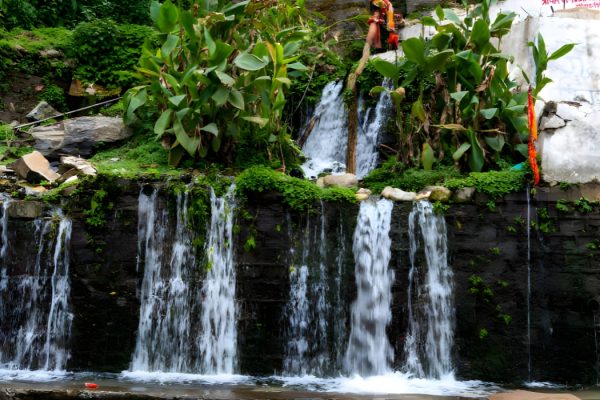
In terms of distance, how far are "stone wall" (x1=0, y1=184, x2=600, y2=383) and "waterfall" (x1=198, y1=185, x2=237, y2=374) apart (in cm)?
11

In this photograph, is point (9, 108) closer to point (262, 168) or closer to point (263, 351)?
point (262, 168)

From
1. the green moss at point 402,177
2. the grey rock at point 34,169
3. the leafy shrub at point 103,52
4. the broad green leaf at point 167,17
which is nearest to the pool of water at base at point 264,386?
the green moss at point 402,177

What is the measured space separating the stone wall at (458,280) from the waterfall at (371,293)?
3.5 inches

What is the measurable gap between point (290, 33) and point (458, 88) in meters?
2.31

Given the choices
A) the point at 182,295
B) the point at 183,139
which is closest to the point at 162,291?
the point at 182,295

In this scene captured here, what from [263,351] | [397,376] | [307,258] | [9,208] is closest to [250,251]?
[307,258]

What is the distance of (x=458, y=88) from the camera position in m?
7.50

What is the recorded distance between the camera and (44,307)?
6.42 meters

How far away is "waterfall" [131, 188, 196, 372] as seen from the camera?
6.29m

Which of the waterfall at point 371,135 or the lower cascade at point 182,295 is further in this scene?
the waterfall at point 371,135

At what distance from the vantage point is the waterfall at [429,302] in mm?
6246

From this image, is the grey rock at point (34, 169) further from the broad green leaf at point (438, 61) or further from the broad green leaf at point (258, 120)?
the broad green leaf at point (438, 61)

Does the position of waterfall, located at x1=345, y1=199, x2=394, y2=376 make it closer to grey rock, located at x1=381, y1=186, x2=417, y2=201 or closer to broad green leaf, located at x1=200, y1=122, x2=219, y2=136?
grey rock, located at x1=381, y1=186, x2=417, y2=201

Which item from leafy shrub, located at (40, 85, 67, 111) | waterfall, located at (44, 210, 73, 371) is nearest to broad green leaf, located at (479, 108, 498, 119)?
waterfall, located at (44, 210, 73, 371)
